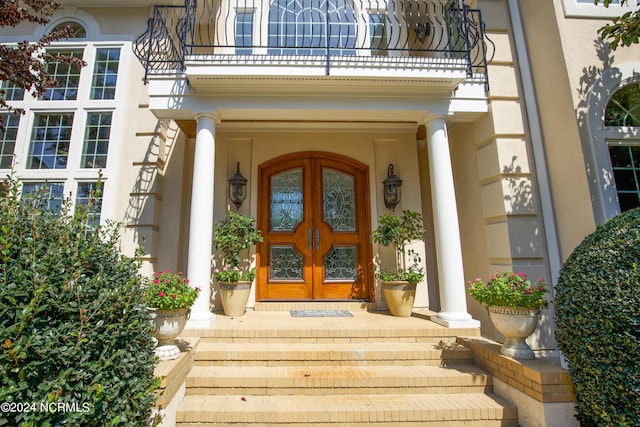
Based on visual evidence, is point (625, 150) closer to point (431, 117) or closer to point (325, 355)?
point (431, 117)

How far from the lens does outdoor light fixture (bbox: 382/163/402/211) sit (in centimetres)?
530

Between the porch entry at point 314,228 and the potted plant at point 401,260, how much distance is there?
0.52 m

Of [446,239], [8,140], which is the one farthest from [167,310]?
[8,140]

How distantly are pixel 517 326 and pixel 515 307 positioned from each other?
197 millimetres

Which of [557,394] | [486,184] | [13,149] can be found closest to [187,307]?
[557,394]

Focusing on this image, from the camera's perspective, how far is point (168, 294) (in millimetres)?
2910

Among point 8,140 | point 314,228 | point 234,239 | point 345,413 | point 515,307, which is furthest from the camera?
point 314,228

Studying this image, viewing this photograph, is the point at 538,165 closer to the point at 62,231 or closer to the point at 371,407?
the point at 371,407

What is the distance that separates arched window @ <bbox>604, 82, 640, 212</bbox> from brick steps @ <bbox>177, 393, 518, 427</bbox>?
3.14m

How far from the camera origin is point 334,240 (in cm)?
540

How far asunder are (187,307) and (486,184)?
4.38 metres

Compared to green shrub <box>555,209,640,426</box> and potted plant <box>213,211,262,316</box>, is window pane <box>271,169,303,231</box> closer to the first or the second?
potted plant <box>213,211,262,316</box>

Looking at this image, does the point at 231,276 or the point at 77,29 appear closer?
the point at 231,276

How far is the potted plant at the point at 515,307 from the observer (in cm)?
287
